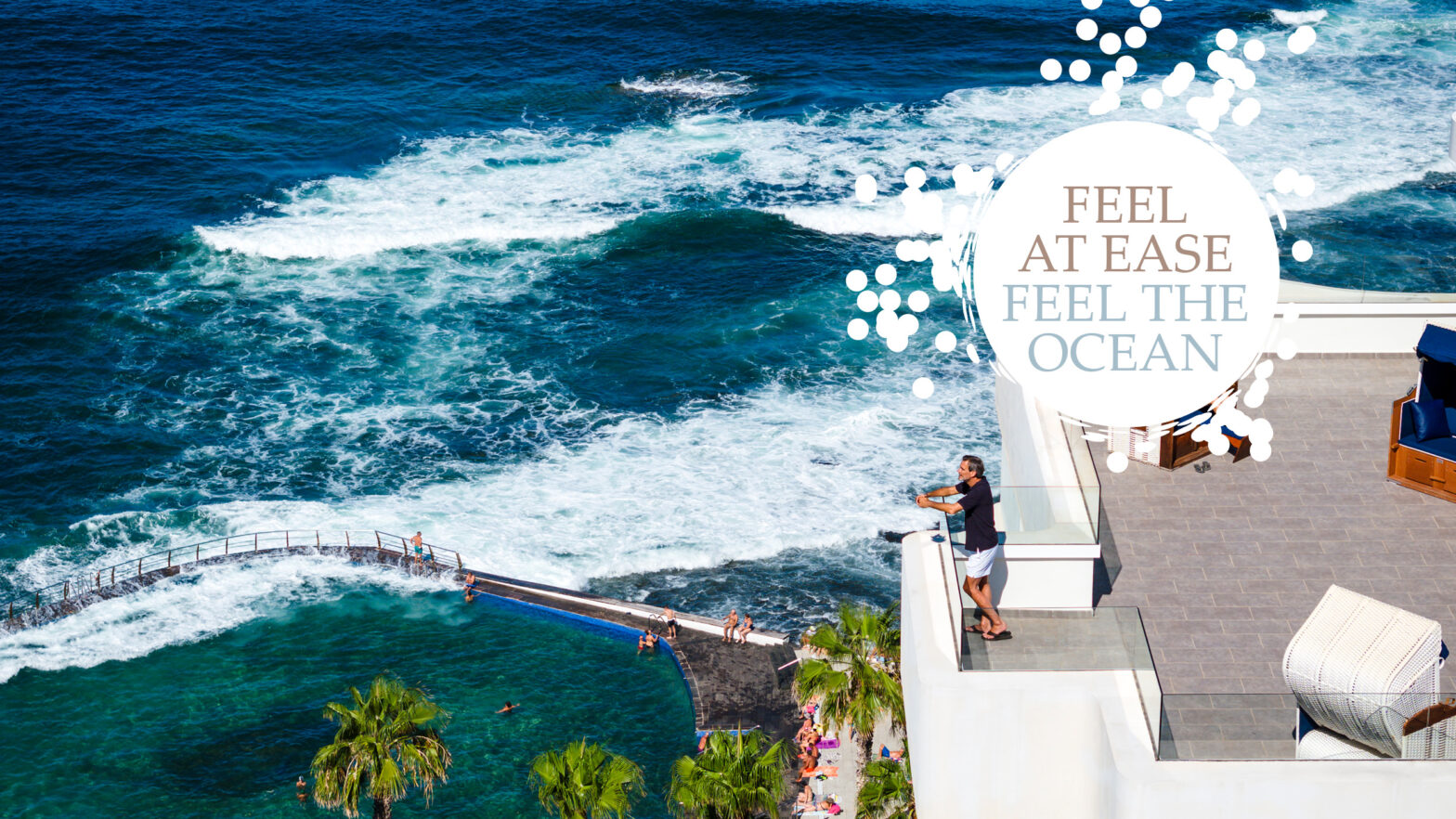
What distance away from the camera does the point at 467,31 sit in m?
79.8

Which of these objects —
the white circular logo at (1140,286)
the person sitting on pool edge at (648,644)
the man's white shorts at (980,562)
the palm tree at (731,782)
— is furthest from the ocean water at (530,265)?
the man's white shorts at (980,562)

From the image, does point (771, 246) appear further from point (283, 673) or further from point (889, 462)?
point (283, 673)

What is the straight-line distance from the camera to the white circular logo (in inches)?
631

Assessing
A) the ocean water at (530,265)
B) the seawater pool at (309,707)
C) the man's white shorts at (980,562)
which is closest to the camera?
the man's white shorts at (980,562)

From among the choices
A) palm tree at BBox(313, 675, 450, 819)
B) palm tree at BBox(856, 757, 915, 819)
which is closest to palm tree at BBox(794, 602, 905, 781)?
palm tree at BBox(856, 757, 915, 819)

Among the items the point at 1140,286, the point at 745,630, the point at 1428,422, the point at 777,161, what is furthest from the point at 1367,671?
the point at 777,161

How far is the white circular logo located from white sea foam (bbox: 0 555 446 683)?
2433 cm

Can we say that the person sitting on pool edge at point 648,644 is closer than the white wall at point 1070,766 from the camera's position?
No

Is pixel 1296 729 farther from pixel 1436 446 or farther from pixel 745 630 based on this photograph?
pixel 745 630

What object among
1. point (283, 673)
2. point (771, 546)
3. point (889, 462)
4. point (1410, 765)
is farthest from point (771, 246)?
point (1410, 765)

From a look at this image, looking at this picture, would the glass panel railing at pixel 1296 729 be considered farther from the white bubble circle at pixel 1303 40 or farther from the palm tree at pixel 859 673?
the white bubble circle at pixel 1303 40

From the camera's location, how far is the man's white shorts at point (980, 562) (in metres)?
12.3

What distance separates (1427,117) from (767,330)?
3524 cm

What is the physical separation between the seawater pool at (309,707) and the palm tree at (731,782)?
4563mm
